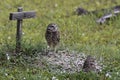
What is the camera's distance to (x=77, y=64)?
897 cm

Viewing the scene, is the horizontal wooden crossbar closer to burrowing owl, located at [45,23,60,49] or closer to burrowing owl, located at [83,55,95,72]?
burrowing owl, located at [45,23,60,49]

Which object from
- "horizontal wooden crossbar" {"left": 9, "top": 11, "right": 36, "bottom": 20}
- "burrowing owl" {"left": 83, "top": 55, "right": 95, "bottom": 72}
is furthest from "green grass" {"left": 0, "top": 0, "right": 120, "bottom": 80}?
Answer: "horizontal wooden crossbar" {"left": 9, "top": 11, "right": 36, "bottom": 20}

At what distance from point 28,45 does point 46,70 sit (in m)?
1.20

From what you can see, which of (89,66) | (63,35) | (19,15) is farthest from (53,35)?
(63,35)

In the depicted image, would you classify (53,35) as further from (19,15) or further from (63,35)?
(63,35)

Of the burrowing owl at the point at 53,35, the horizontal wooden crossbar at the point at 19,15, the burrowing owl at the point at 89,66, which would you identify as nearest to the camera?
the burrowing owl at the point at 89,66

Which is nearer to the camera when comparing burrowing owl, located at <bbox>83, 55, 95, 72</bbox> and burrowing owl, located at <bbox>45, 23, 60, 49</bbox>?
burrowing owl, located at <bbox>83, 55, 95, 72</bbox>

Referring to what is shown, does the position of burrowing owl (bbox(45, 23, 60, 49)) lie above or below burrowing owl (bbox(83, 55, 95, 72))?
above

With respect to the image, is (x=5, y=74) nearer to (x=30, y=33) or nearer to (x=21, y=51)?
(x=21, y=51)

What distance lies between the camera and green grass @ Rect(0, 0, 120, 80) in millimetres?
8242

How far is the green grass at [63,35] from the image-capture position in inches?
324

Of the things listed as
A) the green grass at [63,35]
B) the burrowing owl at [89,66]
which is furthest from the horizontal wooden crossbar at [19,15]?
the burrowing owl at [89,66]

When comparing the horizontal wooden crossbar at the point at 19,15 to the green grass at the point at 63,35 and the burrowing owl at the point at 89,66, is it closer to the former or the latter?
the green grass at the point at 63,35

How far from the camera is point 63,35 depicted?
12.0 metres
